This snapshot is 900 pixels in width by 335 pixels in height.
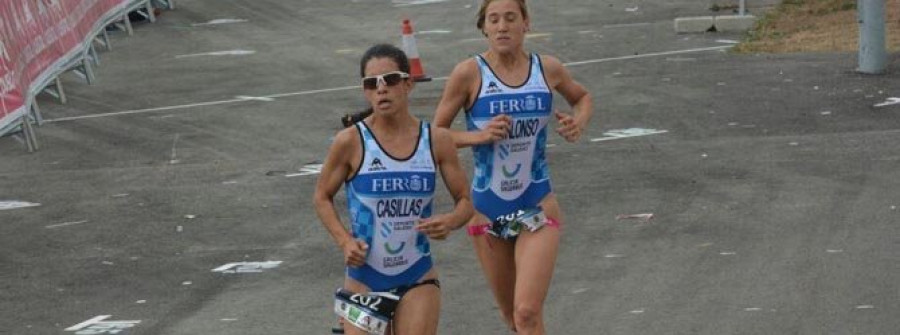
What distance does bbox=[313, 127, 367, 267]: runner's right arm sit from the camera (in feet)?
25.5

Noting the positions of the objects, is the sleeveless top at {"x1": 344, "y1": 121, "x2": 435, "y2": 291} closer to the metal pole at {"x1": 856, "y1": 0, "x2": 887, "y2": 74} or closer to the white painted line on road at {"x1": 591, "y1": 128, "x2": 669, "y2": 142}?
the white painted line on road at {"x1": 591, "y1": 128, "x2": 669, "y2": 142}

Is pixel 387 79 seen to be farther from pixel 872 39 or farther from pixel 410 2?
pixel 410 2

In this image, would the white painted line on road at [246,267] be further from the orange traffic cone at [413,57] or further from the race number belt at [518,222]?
the orange traffic cone at [413,57]

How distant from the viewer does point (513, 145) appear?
30.4 feet

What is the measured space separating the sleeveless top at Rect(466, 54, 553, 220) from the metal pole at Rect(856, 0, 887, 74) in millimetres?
12943

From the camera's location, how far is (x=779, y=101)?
20.0 meters

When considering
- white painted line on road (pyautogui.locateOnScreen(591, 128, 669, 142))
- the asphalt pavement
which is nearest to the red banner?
the asphalt pavement

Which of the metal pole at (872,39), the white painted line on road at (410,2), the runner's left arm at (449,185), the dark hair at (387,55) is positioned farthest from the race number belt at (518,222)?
the white painted line on road at (410,2)

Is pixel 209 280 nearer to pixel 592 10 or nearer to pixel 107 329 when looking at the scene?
pixel 107 329

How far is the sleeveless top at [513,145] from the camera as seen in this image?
30.3 ft

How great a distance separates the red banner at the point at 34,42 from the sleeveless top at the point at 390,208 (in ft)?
34.0

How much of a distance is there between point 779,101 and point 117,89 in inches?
347

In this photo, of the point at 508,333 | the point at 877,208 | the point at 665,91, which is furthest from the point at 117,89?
the point at 508,333

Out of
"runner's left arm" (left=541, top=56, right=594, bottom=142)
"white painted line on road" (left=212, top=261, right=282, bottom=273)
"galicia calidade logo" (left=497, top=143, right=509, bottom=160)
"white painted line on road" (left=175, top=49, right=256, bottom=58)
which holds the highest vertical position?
"runner's left arm" (left=541, top=56, right=594, bottom=142)
